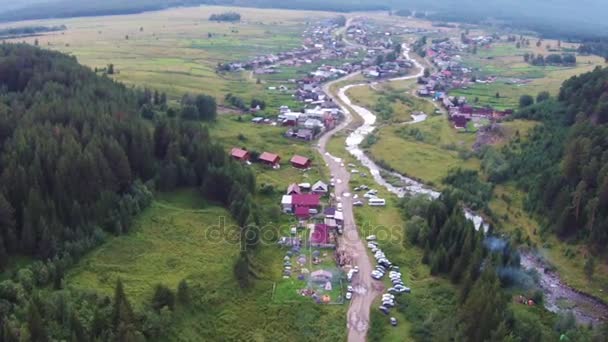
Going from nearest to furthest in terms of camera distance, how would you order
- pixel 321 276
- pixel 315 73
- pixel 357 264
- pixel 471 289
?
pixel 471 289 → pixel 321 276 → pixel 357 264 → pixel 315 73

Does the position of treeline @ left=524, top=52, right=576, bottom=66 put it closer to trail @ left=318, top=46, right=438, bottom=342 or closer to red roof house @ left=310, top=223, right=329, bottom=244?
trail @ left=318, top=46, right=438, bottom=342

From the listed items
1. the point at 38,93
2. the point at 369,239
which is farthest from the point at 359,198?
the point at 38,93

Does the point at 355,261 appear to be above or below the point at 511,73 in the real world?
below

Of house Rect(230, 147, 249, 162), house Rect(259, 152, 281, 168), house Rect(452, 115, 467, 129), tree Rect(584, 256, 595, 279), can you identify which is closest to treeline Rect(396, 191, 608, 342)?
tree Rect(584, 256, 595, 279)

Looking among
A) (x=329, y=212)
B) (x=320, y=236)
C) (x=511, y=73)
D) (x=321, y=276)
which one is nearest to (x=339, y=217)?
(x=329, y=212)

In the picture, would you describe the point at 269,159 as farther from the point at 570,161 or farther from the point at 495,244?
the point at 570,161

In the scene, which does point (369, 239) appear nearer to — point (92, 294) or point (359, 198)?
point (359, 198)

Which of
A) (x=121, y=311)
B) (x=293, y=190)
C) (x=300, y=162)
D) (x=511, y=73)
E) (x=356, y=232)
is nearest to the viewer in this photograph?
(x=121, y=311)
